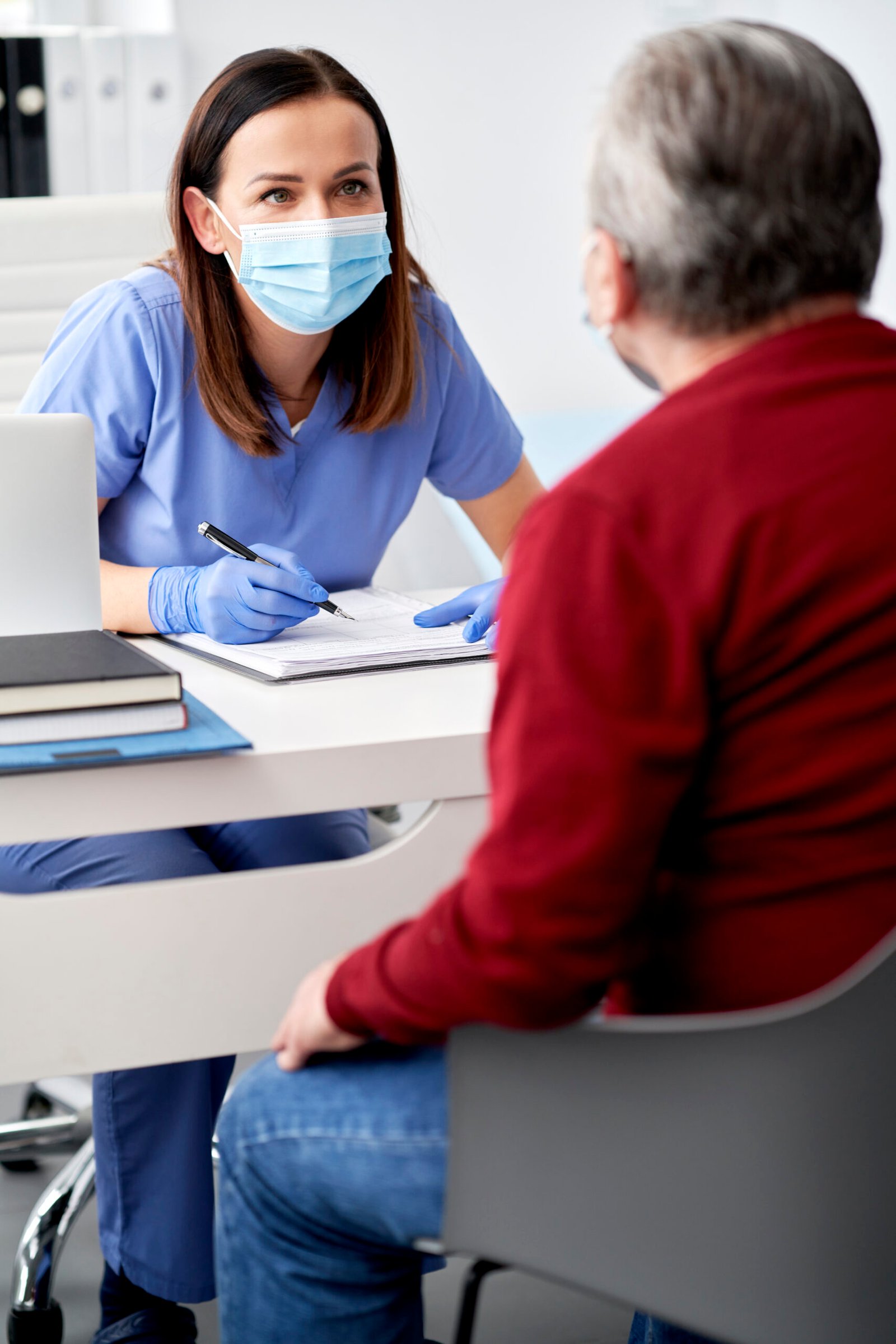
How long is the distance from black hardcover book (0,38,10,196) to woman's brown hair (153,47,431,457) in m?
1.06

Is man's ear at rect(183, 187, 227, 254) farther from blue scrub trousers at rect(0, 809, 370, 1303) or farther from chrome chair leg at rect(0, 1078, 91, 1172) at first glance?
chrome chair leg at rect(0, 1078, 91, 1172)

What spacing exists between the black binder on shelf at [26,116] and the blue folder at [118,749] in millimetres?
1838

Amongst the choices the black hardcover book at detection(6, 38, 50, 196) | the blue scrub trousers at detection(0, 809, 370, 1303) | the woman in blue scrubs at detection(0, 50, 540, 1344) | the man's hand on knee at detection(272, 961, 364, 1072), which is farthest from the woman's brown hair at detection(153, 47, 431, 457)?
the black hardcover book at detection(6, 38, 50, 196)

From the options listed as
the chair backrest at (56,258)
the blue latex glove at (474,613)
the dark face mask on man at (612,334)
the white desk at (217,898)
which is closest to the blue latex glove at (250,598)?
the blue latex glove at (474,613)

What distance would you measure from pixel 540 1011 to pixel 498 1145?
8cm

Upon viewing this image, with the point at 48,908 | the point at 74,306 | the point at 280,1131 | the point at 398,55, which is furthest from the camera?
the point at 398,55

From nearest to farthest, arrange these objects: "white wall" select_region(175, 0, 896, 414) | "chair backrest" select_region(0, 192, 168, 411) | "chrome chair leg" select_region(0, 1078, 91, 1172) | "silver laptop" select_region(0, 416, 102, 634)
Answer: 1. "silver laptop" select_region(0, 416, 102, 634)
2. "chrome chair leg" select_region(0, 1078, 91, 1172)
3. "chair backrest" select_region(0, 192, 168, 411)
4. "white wall" select_region(175, 0, 896, 414)

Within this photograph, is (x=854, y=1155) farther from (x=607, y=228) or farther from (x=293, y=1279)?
(x=607, y=228)

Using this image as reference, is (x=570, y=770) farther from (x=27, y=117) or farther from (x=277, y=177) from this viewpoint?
(x=27, y=117)

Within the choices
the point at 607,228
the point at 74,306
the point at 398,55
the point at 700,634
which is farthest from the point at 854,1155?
the point at 398,55

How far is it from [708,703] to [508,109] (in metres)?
2.33

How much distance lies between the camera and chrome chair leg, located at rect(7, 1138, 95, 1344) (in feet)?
4.02

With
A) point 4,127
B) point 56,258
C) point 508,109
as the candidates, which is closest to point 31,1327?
point 56,258

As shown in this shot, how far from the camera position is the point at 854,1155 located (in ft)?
1.90
